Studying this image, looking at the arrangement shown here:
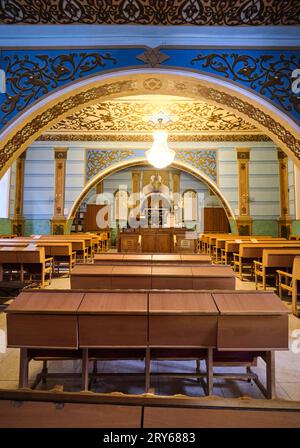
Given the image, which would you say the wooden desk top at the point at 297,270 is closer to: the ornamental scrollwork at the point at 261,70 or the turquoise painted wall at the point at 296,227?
the ornamental scrollwork at the point at 261,70

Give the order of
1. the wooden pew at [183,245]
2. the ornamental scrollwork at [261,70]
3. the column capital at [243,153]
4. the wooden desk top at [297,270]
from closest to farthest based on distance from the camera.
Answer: the wooden desk top at [297,270], the ornamental scrollwork at [261,70], the wooden pew at [183,245], the column capital at [243,153]

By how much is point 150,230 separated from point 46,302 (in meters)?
8.04

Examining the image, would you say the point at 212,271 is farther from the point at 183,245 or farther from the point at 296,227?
the point at 296,227

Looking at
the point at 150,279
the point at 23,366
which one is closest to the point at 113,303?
the point at 23,366

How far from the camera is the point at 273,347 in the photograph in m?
2.07

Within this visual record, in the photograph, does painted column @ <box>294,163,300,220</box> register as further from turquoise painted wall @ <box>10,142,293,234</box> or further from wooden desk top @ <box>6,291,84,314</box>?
wooden desk top @ <box>6,291,84,314</box>

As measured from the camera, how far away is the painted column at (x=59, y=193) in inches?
431

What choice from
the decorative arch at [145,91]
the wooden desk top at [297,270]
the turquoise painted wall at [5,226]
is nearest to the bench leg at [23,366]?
the decorative arch at [145,91]

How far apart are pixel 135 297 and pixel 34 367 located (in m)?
1.33

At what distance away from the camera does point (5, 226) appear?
35.4 feet

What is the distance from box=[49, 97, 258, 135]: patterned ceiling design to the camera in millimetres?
8622

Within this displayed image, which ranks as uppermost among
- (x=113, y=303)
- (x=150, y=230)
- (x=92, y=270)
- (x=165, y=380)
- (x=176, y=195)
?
(x=176, y=195)

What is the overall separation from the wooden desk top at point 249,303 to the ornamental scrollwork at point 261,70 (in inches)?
130
